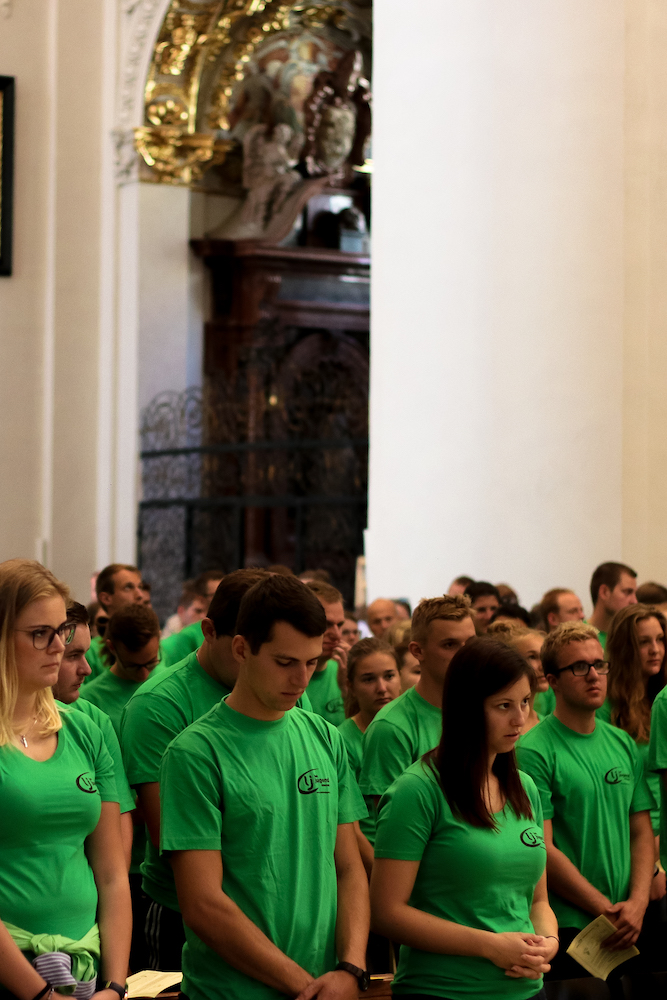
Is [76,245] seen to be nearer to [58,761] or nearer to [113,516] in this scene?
[113,516]

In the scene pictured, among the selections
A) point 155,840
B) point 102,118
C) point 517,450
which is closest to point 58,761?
point 155,840

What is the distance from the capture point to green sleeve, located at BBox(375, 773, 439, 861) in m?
3.40

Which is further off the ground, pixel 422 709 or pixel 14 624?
pixel 14 624

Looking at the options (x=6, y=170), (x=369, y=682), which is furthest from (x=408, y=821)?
(x=6, y=170)

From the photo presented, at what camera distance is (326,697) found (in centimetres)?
621

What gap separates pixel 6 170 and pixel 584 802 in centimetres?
1183

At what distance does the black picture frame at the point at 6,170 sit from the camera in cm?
1473

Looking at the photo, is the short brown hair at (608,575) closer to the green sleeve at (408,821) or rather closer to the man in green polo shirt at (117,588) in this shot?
the man in green polo shirt at (117,588)

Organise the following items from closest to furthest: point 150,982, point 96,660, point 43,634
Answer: point 43,634 < point 150,982 < point 96,660

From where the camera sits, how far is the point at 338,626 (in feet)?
19.5

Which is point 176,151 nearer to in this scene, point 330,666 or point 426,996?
point 330,666

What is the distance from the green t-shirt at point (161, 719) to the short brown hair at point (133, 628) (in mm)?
1311

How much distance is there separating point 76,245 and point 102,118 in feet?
4.38

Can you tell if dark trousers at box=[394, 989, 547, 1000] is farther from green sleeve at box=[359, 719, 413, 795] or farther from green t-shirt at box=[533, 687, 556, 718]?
green t-shirt at box=[533, 687, 556, 718]
